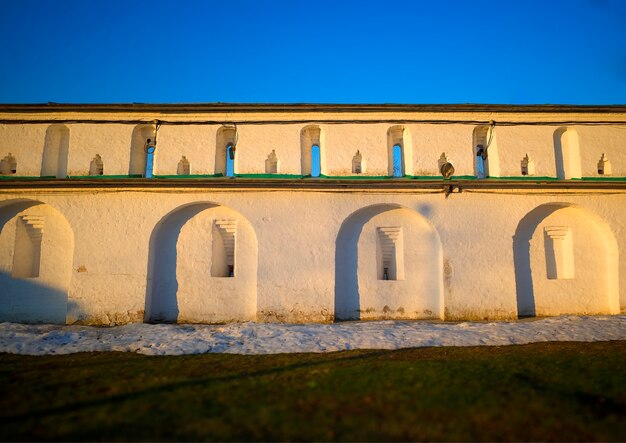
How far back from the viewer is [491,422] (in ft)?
15.5

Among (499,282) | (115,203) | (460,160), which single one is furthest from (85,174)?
(499,282)

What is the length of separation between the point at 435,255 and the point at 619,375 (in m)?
5.76

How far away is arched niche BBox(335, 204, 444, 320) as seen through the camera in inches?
453

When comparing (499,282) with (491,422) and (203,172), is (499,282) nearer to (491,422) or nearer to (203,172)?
(491,422)

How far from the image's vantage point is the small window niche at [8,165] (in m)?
12.0

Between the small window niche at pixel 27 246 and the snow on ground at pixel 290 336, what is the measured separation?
1.81m

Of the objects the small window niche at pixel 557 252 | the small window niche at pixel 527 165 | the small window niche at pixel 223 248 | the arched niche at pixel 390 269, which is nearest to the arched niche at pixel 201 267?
the small window niche at pixel 223 248

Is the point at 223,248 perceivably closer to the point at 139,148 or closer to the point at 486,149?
the point at 139,148

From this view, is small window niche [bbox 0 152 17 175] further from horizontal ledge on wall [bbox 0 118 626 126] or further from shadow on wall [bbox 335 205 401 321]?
shadow on wall [bbox 335 205 401 321]

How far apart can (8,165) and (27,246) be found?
8.63 feet

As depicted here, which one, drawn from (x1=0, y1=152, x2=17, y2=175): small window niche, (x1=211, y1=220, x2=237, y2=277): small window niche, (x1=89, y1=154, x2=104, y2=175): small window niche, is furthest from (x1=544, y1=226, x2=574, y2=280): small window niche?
(x1=0, y1=152, x2=17, y2=175): small window niche

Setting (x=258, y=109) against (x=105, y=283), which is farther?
(x=258, y=109)

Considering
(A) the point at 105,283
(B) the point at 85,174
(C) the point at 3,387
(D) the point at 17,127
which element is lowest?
(C) the point at 3,387

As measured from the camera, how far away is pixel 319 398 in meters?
5.45
